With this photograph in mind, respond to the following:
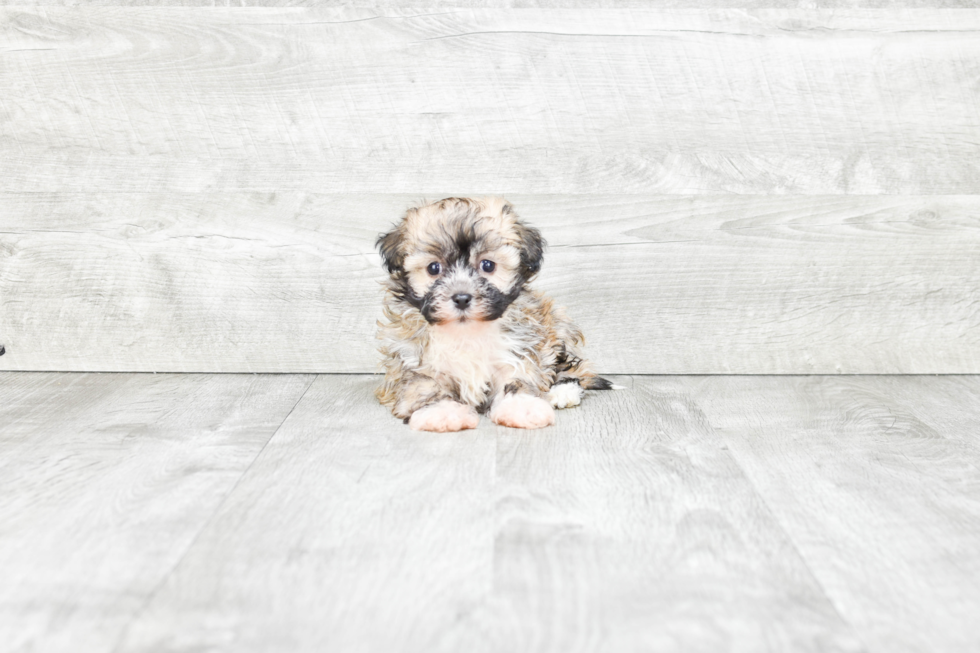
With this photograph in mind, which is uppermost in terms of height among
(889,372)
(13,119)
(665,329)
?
(13,119)

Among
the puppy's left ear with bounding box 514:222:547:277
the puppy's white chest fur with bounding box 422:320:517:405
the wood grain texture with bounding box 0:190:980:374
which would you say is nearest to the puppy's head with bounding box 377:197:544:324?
the puppy's left ear with bounding box 514:222:547:277

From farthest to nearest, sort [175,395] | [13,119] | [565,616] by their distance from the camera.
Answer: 1. [13,119]
2. [175,395]
3. [565,616]

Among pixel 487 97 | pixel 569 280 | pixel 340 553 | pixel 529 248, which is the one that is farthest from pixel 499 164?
pixel 340 553

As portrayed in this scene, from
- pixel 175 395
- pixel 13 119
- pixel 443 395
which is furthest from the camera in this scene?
pixel 13 119

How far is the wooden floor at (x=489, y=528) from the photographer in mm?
1185

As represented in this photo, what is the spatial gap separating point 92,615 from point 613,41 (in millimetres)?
2006

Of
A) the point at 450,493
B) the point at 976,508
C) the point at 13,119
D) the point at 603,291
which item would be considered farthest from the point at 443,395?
the point at 13,119

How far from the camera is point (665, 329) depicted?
2613 mm

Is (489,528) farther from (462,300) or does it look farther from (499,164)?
(499,164)

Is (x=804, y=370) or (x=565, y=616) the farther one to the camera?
(x=804, y=370)

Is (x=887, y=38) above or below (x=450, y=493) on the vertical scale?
above

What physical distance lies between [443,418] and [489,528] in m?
0.53

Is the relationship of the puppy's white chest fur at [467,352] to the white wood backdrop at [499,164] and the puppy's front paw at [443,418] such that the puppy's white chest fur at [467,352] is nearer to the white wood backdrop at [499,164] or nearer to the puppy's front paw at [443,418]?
the puppy's front paw at [443,418]

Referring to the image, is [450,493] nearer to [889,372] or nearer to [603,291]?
[603,291]
